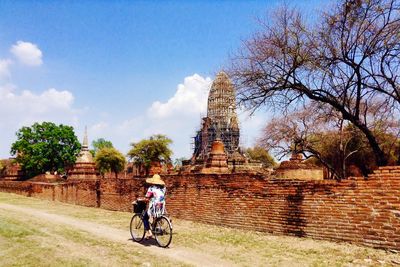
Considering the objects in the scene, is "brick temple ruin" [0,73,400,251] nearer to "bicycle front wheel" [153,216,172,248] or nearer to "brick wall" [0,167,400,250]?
"brick wall" [0,167,400,250]

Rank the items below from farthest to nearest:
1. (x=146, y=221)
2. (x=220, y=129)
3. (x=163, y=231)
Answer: (x=220, y=129), (x=146, y=221), (x=163, y=231)

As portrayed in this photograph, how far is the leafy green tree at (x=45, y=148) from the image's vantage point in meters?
38.1

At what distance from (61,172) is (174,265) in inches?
1464

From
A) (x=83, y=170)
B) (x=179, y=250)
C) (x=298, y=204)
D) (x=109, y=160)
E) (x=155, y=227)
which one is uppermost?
(x=109, y=160)

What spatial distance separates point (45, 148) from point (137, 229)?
33537 millimetres

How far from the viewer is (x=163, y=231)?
8.11 meters

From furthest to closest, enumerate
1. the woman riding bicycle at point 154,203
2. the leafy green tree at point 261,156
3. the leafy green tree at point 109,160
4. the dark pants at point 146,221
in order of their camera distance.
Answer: the leafy green tree at point 109,160 < the leafy green tree at point 261,156 < the dark pants at point 146,221 < the woman riding bicycle at point 154,203

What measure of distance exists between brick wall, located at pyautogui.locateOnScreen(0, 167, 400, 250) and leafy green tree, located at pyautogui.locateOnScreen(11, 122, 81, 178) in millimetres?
28330

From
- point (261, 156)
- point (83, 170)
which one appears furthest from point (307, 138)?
point (261, 156)

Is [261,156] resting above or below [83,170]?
above

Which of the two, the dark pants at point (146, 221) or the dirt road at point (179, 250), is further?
the dark pants at point (146, 221)

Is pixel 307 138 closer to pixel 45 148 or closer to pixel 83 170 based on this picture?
pixel 83 170

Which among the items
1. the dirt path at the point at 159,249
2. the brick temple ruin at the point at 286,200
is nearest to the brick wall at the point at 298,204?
the brick temple ruin at the point at 286,200

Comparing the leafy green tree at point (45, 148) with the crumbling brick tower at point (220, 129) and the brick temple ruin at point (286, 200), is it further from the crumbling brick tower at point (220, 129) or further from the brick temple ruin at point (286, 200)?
the brick temple ruin at point (286, 200)
